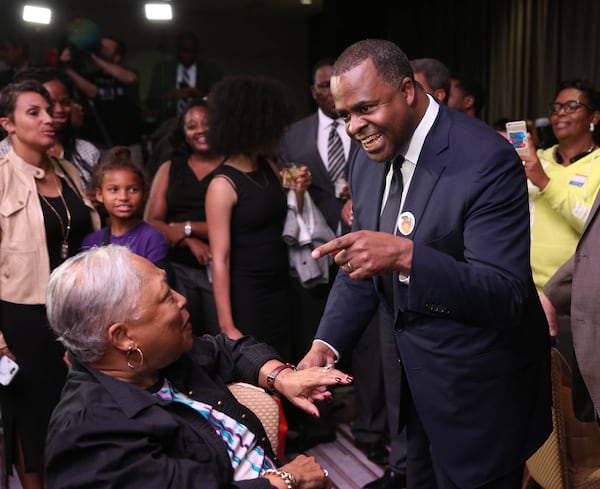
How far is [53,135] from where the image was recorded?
300 centimetres

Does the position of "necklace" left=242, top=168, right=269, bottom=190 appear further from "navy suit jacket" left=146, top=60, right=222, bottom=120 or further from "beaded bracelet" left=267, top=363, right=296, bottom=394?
"navy suit jacket" left=146, top=60, right=222, bottom=120

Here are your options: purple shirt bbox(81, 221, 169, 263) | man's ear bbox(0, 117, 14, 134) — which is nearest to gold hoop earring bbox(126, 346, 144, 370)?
purple shirt bbox(81, 221, 169, 263)

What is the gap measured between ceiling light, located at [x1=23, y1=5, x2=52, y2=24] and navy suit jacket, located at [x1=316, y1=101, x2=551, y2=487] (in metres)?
6.59

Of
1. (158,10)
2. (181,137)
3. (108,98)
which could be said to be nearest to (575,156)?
(181,137)

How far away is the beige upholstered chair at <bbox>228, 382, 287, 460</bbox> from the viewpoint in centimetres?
194

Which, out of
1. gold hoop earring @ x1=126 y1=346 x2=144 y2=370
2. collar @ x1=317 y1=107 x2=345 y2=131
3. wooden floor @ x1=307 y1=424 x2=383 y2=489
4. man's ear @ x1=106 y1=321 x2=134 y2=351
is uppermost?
collar @ x1=317 y1=107 x2=345 y2=131

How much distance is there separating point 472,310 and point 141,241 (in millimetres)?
1834

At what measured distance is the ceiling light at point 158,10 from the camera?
27.5ft

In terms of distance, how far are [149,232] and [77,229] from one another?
0.31 metres

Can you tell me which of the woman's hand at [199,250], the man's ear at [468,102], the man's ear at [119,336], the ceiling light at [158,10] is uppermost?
the ceiling light at [158,10]

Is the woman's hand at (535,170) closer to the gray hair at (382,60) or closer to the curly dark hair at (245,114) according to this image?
the curly dark hair at (245,114)

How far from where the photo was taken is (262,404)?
→ 76.6 inches

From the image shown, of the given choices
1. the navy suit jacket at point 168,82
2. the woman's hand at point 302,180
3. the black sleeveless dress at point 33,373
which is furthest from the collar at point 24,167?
the navy suit jacket at point 168,82

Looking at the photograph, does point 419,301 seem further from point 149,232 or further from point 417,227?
point 149,232
